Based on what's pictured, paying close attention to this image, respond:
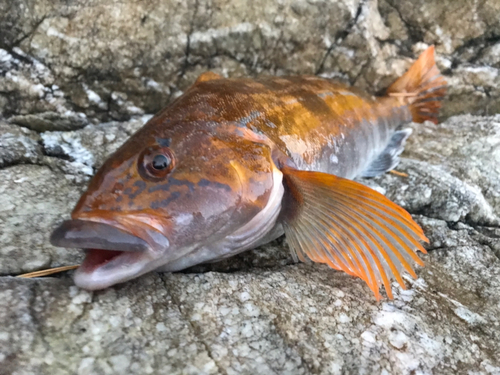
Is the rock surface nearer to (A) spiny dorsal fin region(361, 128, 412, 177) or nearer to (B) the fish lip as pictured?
(A) spiny dorsal fin region(361, 128, 412, 177)

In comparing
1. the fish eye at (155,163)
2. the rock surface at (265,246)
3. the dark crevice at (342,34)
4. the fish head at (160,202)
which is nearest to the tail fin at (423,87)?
the rock surface at (265,246)

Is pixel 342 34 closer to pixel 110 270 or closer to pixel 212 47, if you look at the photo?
pixel 212 47

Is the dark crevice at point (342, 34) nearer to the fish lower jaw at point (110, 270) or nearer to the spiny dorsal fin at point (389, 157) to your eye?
the spiny dorsal fin at point (389, 157)

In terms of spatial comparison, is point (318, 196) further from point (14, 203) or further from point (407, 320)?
point (14, 203)

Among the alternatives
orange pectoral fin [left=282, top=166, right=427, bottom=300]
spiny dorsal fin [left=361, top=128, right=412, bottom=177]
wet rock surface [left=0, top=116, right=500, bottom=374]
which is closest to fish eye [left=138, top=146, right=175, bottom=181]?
wet rock surface [left=0, top=116, right=500, bottom=374]

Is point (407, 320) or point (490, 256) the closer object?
point (407, 320)

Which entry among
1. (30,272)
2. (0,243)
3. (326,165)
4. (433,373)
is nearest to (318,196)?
(326,165)

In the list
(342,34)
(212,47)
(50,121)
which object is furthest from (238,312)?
(342,34)
